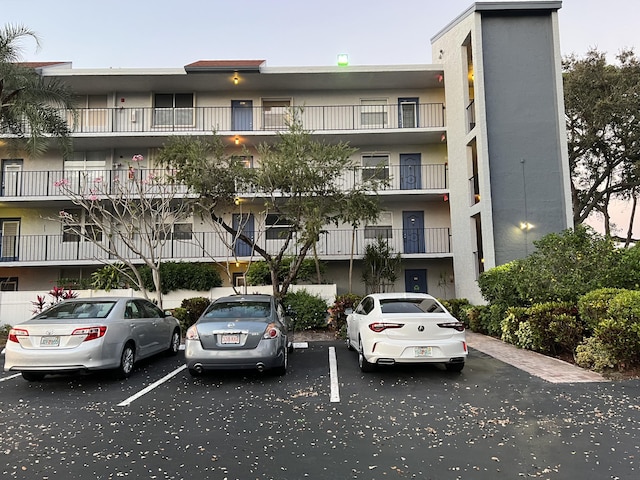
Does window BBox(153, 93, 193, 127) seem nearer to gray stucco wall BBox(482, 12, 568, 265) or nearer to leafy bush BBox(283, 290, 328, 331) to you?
A: leafy bush BBox(283, 290, 328, 331)

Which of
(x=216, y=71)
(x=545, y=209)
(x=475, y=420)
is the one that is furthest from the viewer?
(x=216, y=71)

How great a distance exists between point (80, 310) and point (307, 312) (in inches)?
289

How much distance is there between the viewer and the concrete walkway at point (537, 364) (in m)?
7.42

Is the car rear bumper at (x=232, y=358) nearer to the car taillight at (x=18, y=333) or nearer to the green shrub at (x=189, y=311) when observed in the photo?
the car taillight at (x=18, y=333)

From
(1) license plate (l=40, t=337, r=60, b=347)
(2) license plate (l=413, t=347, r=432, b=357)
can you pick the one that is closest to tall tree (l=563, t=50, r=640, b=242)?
(2) license plate (l=413, t=347, r=432, b=357)

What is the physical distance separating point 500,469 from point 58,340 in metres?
6.54

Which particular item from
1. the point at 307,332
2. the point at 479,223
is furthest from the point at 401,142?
the point at 307,332

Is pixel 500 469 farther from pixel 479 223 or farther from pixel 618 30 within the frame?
pixel 618 30

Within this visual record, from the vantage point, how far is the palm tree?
46.0ft

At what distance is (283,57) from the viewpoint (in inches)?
832

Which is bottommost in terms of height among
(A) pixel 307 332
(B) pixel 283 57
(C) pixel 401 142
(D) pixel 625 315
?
(A) pixel 307 332

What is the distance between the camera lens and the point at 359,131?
18891mm

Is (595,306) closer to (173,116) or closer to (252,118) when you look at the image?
(252,118)

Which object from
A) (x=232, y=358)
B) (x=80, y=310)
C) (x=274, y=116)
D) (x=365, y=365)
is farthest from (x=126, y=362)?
(x=274, y=116)
